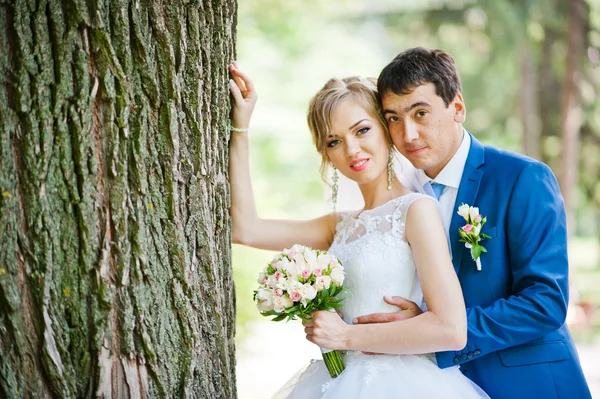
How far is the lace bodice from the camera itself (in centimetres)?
315

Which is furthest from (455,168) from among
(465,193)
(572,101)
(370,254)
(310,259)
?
(572,101)

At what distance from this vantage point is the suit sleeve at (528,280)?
2.91 metres

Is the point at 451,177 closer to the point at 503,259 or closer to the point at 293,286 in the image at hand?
the point at 503,259

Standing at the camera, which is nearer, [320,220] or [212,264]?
[212,264]

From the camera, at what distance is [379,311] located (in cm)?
316

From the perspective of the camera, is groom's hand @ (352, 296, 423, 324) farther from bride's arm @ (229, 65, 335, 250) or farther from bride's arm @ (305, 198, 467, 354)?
bride's arm @ (229, 65, 335, 250)

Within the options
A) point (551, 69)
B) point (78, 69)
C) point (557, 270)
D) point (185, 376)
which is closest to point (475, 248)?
point (557, 270)

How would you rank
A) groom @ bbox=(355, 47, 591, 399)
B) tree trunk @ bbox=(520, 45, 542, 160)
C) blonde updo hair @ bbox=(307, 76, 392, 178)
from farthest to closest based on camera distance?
tree trunk @ bbox=(520, 45, 542, 160) → blonde updo hair @ bbox=(307, 76, 392, 178) → groom @ bbox=(355, 47, 591, 399)

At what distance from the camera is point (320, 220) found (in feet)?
12.5

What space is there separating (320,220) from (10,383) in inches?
78.2

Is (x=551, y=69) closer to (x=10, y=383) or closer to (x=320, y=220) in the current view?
(x=320, y=220)

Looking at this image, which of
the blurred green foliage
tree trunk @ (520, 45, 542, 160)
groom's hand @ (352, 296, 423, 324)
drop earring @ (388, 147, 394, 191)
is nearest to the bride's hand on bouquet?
groom's hand @ (352, 296, 423, 324)

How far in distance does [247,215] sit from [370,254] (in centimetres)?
68

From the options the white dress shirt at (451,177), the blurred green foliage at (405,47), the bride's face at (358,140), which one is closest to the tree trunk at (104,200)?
the bride's face at (358,140)
